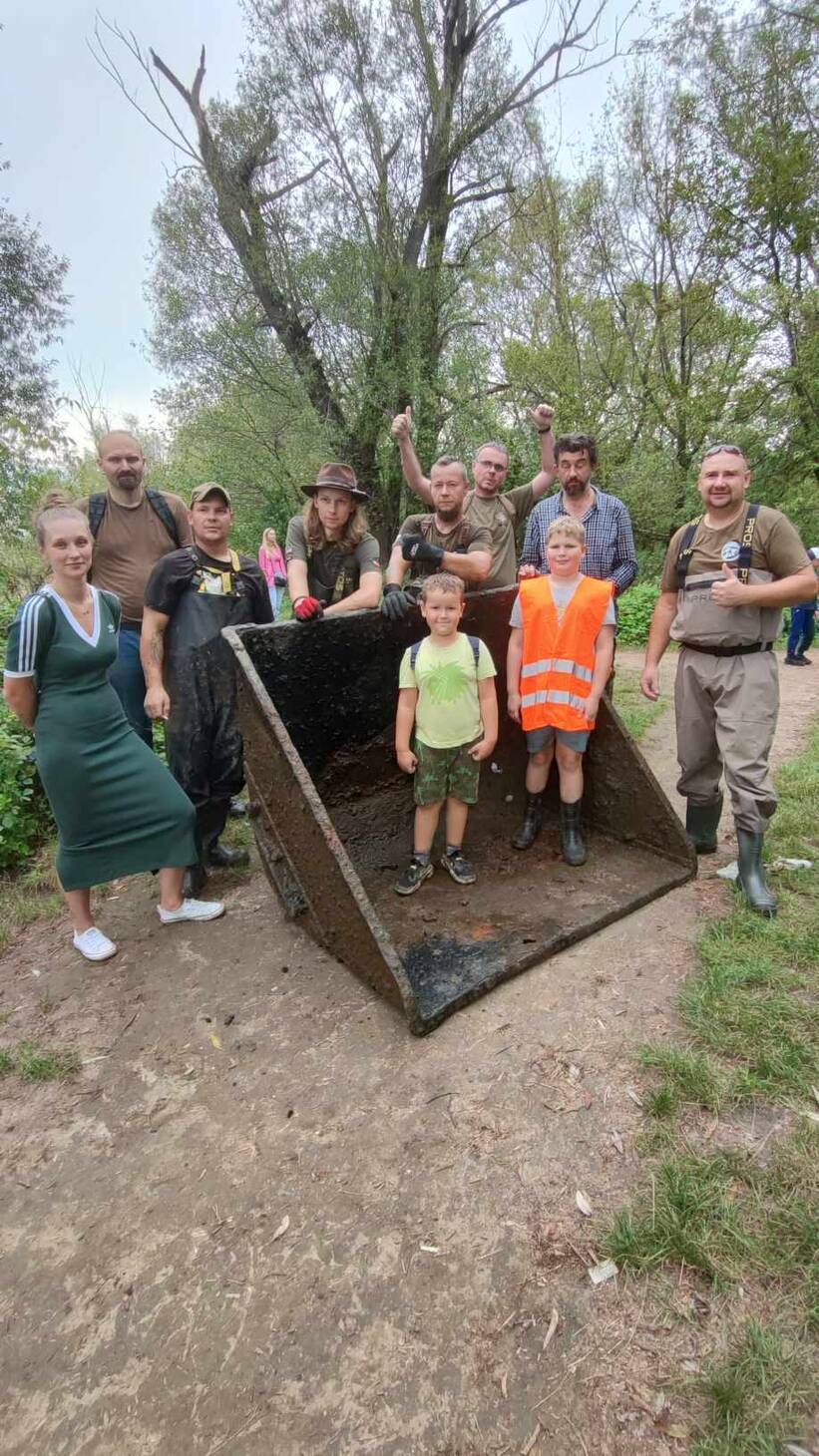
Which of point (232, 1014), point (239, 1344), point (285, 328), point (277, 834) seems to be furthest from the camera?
point (285, 328)

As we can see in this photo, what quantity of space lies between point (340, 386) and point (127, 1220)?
→ 15623mm

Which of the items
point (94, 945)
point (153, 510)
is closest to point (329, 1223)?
point (94, 945)

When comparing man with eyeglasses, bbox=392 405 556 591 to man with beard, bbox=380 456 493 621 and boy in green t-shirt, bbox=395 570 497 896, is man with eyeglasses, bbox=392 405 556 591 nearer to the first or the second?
man with beard, bbox=380 456 493 621

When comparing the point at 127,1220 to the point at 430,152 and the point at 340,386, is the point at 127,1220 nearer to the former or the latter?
the point at 340,386

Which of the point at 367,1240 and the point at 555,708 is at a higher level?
the point at 555,708

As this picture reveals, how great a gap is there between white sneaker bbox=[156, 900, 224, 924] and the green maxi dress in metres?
0.32

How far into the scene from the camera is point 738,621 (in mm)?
3010

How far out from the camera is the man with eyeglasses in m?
3.96

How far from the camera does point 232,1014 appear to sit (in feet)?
8.44

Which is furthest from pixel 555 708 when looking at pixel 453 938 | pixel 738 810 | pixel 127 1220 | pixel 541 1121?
pixel 127 1220

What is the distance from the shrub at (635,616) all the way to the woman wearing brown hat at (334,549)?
9087 millimetres

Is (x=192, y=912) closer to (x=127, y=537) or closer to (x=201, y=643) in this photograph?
(x=201, y=643)

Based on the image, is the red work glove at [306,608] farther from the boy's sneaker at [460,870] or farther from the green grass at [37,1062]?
the green grass at [37,1062]

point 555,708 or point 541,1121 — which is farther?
point 555,708
